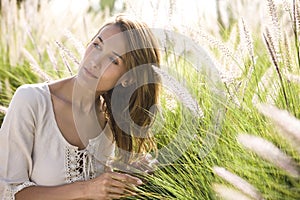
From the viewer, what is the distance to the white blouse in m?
2.60

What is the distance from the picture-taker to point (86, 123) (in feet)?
9.18

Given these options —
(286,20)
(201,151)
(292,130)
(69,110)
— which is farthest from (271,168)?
(286,20)

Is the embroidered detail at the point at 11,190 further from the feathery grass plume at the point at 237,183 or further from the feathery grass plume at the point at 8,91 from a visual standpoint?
the feathery grass plume at the point at 8,91

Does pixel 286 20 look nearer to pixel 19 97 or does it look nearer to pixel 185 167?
pixel 185 167

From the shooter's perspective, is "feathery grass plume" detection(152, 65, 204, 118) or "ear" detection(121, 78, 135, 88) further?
"ear" detection(121, 78, 135, 88)

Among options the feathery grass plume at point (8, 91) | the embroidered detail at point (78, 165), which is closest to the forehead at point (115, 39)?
the embroidered detail at point (78, 165)

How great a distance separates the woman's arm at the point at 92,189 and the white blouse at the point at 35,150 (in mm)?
55

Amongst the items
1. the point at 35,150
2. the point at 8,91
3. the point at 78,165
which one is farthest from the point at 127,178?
the point at 8,91

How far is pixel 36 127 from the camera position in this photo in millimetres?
2643

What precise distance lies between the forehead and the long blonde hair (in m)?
0.02

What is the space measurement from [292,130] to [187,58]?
1.53 metres

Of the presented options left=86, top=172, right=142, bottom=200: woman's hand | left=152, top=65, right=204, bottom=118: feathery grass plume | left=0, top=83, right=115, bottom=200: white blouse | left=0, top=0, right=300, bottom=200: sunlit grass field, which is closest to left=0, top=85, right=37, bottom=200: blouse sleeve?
left=0, top=83, right=115, bottom=200: white blouse

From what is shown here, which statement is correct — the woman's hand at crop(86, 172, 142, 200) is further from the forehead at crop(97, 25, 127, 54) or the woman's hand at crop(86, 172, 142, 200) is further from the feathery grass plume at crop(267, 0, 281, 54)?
the feathery grass plume at crop(267, 0, 281, 54)

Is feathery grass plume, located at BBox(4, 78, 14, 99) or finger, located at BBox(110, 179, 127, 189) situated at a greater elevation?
feathery grass plume, located at BBox(4, 78, 14, 99)
